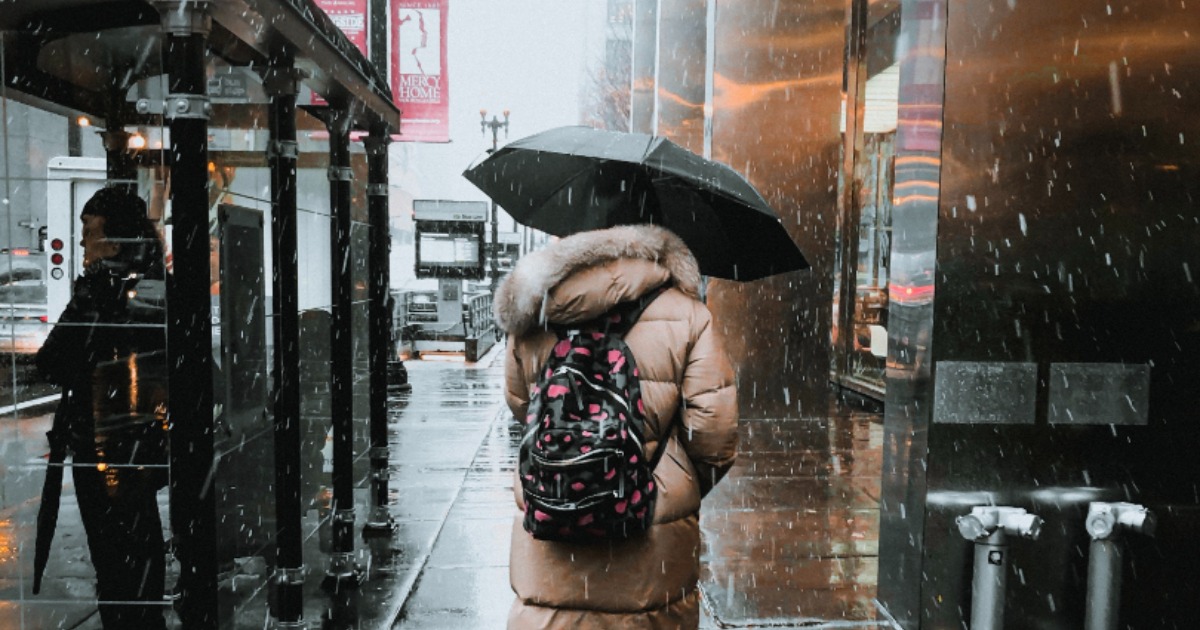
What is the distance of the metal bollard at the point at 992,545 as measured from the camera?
162 inches

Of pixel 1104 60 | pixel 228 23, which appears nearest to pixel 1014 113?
pixel 1104 60

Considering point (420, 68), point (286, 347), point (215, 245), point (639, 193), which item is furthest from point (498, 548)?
point (420, 68)

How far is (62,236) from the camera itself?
4617 mm

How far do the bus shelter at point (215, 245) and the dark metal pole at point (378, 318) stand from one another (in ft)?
0.05

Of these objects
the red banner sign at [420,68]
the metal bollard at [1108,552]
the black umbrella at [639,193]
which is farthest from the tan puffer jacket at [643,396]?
the red banner sign at [420,68]

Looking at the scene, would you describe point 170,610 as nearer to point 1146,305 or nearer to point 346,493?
point 346,493

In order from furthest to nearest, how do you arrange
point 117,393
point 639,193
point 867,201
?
point 867,201, point 117,393, point 639,193

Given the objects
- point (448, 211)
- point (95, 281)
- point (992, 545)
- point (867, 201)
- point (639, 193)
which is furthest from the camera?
point (448, 211)

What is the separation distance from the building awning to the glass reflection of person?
0.70 metres

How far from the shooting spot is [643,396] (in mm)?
2809

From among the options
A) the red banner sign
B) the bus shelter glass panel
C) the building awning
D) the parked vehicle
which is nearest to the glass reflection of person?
the bus shelter glass panel

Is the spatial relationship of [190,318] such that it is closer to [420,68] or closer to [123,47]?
[123,47]

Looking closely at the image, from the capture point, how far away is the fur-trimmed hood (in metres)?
2.75

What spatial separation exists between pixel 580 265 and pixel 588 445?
54 cm
